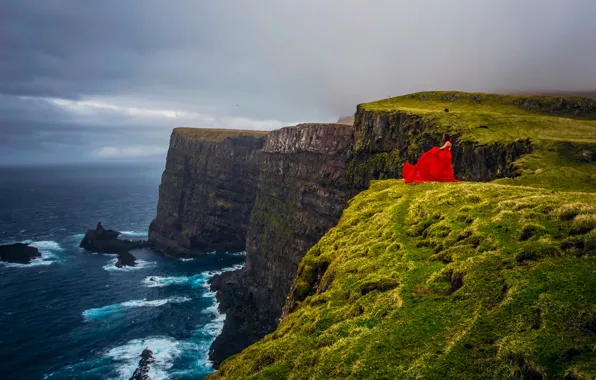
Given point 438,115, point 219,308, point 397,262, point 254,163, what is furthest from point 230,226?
point 397,262

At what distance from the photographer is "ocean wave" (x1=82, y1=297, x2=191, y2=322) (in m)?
77.0

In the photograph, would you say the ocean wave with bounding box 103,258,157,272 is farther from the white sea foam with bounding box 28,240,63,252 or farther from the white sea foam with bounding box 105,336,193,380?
the white sea foam with bounding box 105,336,193,380

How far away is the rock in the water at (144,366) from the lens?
5762 centimetres

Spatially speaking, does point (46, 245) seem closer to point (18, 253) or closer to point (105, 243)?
point (18, 253)

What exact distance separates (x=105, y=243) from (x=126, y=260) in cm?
1614

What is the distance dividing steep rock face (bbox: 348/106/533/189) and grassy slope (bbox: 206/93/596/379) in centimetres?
1533

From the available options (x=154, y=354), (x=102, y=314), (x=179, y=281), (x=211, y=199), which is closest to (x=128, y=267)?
(x=179, y=281)

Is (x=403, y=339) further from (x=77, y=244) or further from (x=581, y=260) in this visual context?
(x=77, y=244)

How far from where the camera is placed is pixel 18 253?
108750mm

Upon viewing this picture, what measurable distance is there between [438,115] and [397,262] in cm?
3477

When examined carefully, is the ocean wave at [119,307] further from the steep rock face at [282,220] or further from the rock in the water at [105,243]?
the rock in the water at [105,243]

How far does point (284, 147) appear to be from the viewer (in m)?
86.0

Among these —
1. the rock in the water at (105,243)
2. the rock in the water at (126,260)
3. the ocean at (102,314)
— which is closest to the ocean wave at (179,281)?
the ocean at (102,314)

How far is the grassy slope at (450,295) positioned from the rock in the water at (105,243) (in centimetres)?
11411
